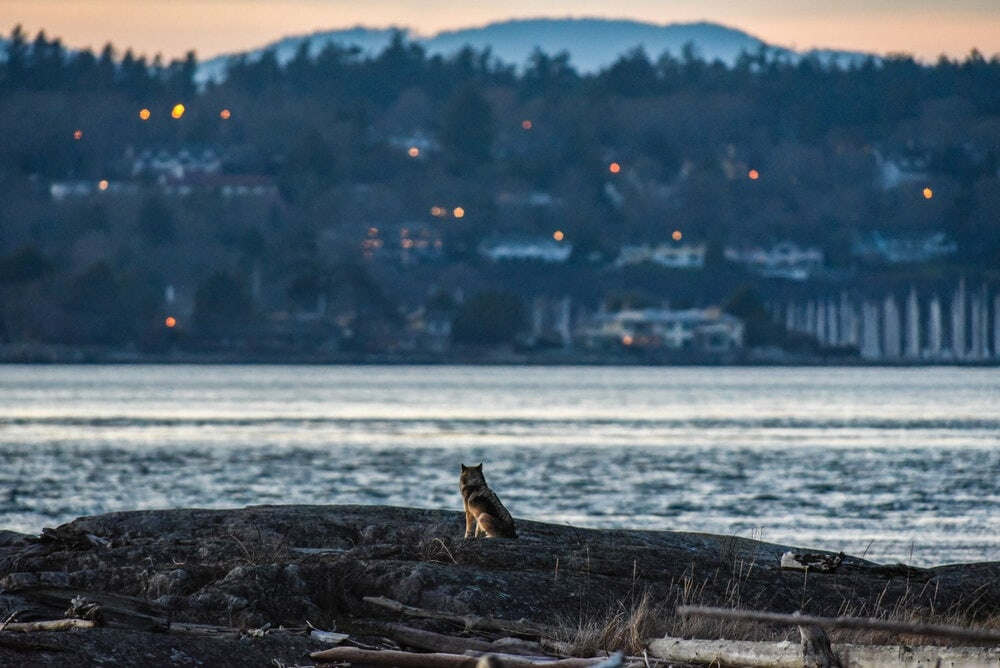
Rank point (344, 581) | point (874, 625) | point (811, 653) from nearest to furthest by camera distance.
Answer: point (874, 625), point (811, 653), point (344, 581)

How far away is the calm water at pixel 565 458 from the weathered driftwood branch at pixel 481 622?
13.9 meters

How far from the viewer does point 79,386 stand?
127 m

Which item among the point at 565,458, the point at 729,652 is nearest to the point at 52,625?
the point at 729,652

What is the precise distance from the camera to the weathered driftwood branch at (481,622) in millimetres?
10539

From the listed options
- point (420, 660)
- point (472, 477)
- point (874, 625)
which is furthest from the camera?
point (472, 477)

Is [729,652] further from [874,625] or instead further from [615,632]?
[874,625]

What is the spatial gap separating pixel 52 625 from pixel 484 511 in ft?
12.9

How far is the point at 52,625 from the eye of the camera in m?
9.76

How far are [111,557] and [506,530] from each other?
2541 millimetres

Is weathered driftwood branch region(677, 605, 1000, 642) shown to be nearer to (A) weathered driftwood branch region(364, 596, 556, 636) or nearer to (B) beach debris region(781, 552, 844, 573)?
(A) weathered driftwood branch region(364, 596, 556, 636)

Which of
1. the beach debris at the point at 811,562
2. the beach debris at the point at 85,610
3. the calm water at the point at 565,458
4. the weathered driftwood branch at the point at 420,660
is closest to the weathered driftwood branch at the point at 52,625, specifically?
the beach debris at the point at 85,610

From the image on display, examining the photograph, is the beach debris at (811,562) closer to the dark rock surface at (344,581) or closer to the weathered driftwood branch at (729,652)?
the dark rock surface at (344,581)

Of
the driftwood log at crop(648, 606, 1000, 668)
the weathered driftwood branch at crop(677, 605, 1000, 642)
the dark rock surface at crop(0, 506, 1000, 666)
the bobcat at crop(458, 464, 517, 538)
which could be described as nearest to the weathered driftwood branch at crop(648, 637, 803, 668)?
the driftwood log at crop(648, 606, 1000, 668)

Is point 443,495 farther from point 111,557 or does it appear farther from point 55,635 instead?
point 55,635
